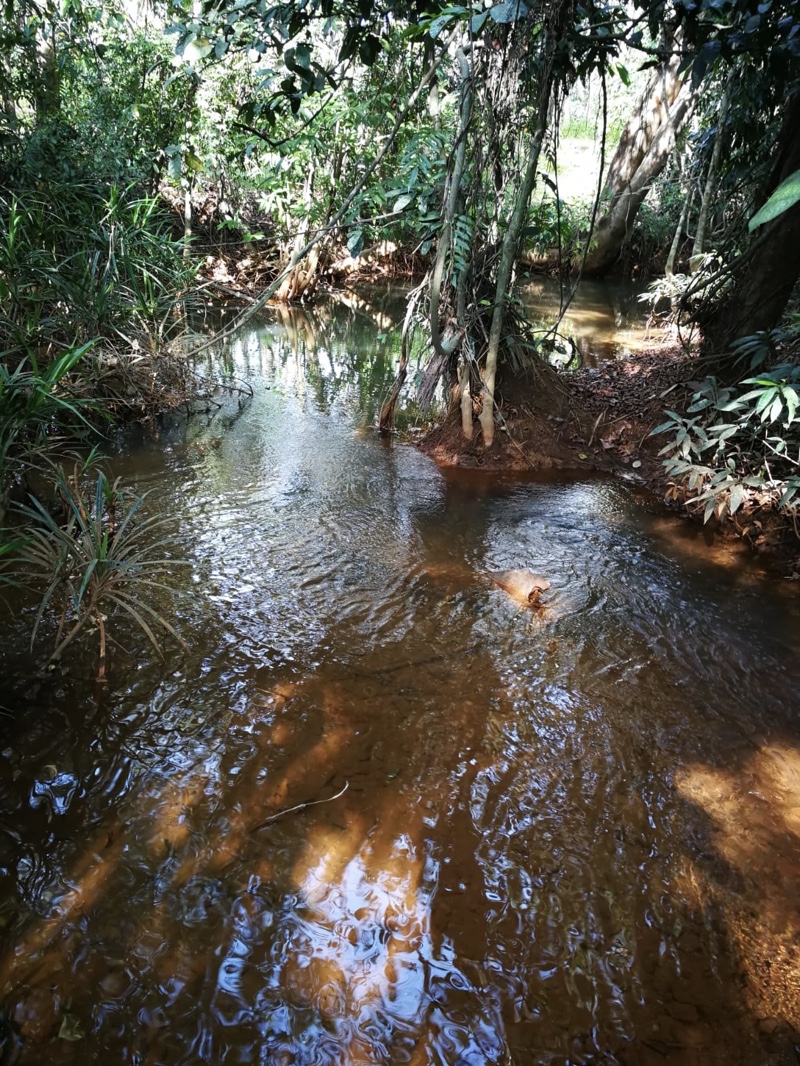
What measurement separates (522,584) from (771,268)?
9.40 feet

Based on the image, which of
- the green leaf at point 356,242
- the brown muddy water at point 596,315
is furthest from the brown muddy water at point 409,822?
the brown muddy water at point 596,315

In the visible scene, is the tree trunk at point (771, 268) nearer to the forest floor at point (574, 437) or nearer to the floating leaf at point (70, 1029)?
the forest floor at point (574, 437)

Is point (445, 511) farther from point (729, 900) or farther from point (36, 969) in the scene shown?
point (36, 969)

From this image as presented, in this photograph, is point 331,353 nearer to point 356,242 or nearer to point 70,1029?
point 356,242

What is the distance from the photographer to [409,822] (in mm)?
1842

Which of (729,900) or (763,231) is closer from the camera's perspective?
(729,900)

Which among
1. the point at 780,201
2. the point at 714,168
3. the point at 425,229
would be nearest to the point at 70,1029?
the point at 780,201

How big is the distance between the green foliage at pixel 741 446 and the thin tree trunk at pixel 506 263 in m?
1.26

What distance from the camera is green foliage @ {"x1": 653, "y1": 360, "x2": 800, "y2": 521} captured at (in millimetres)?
3400

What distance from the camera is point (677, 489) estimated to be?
405 cm

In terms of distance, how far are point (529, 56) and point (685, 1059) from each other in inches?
177

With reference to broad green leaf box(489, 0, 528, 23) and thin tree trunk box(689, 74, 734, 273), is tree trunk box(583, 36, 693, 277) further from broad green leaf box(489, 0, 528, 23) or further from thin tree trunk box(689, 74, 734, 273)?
broad green leaf box(489, 0, 528, 23)

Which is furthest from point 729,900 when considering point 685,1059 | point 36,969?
point 36,969

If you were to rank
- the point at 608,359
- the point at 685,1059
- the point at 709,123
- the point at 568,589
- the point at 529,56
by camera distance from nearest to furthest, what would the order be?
the point at 685,1059
the point at 568,589
the point at 529,56
the point at 709,123
the point at 608,359
